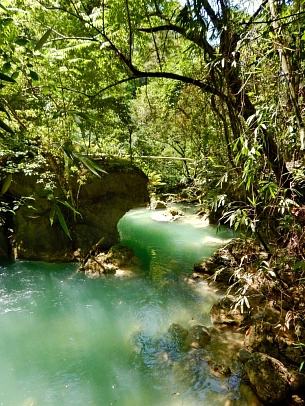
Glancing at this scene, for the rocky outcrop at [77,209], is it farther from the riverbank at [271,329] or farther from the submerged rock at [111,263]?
the riverbank at [271,329]

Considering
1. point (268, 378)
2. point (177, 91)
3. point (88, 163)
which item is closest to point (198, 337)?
point (268, 378)

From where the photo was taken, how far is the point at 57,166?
6719mm

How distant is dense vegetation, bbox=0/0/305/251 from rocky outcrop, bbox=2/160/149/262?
426 mm

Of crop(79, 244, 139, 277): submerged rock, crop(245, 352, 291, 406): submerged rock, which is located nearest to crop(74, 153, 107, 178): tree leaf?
crop(245, 352, 291, 406): submerged rock

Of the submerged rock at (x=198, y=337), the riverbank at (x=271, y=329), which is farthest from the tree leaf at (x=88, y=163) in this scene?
the submerged rock at (x=198, y=337)

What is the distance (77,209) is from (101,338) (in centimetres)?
356

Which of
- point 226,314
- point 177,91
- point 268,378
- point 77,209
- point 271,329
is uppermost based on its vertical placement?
point 177,91

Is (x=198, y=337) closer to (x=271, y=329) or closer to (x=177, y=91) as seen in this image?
(x=271, y=329)

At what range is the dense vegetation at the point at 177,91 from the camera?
1.99 metres

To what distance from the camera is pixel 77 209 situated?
711cm

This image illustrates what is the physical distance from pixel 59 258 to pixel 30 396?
12.9ft

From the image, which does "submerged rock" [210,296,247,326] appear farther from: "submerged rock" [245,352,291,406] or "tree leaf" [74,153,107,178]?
"tree leaf" [74,153,107,178]

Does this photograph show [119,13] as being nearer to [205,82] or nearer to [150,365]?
[205,82]

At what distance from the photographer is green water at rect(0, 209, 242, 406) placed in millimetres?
3291
